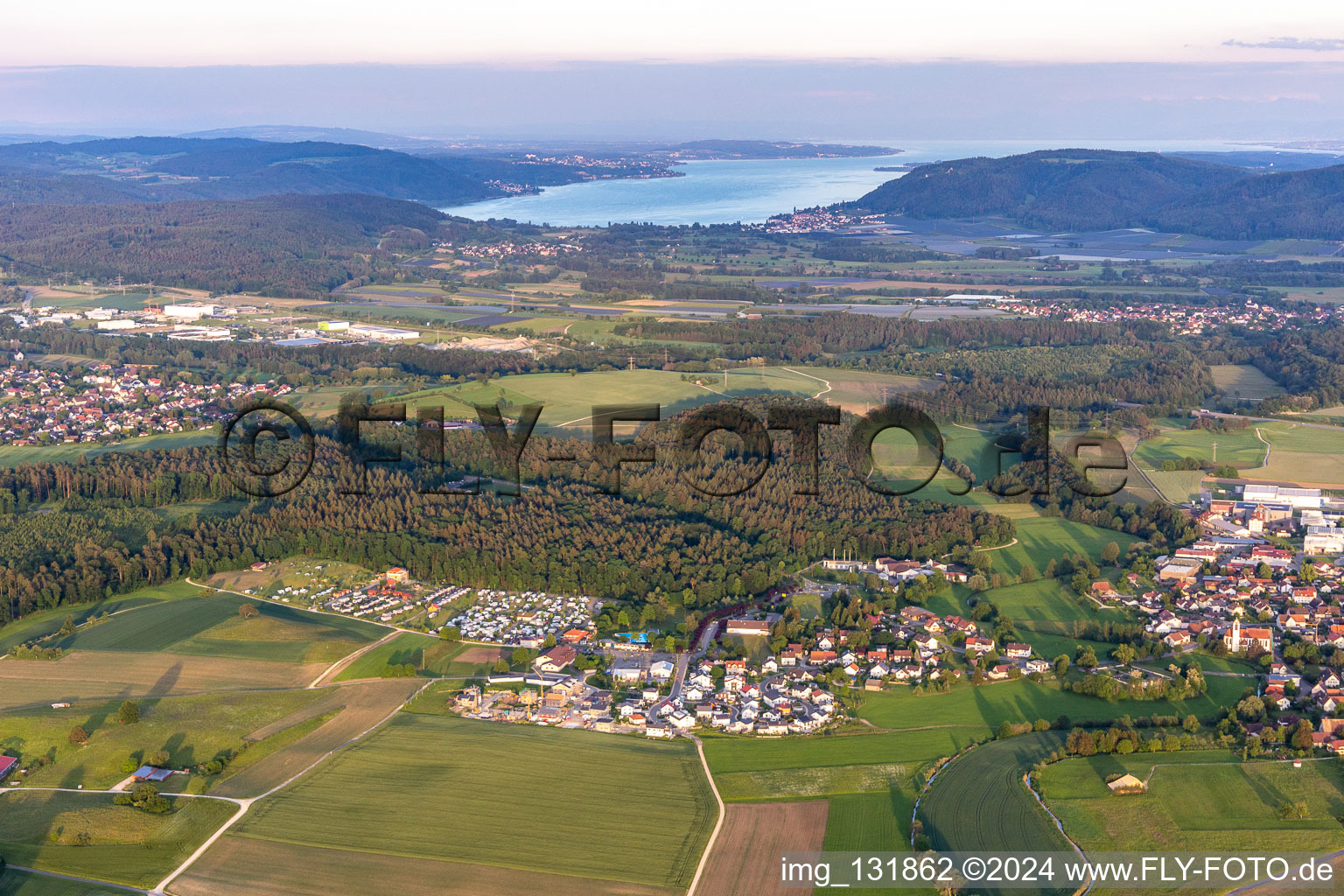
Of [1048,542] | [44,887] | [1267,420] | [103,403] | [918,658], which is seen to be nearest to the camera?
[44,887]

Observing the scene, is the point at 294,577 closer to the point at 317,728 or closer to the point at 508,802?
the point at 317,728

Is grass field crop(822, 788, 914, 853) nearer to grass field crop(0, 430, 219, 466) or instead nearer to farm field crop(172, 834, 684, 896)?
farm field crop(172, 834, 684, 896)

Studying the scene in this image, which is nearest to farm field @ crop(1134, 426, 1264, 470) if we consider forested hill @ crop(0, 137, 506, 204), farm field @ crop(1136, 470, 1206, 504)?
farm field @ crop(1136, 470, 1206, 504)

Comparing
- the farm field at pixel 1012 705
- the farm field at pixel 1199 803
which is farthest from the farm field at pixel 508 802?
the farm field at pixel 1199 803

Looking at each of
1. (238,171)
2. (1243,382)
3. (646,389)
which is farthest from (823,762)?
(238,171)

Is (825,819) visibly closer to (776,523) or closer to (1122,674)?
(1122,674)

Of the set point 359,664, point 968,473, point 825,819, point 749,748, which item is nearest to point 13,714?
point 359,664

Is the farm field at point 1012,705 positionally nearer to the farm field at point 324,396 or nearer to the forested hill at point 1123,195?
the farm field at point 324,396
